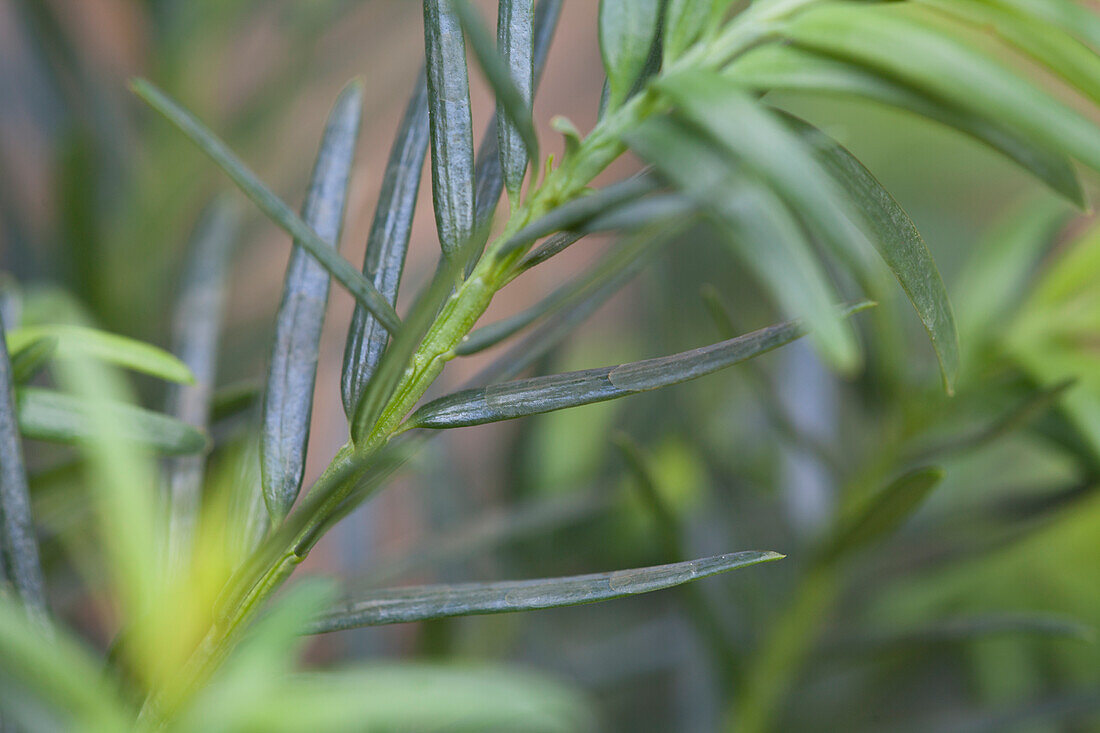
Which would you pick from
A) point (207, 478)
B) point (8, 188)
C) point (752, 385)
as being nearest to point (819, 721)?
point (752, 385)

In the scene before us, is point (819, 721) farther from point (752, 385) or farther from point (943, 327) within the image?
point (943, 327)

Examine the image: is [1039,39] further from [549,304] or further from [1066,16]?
[549,304]

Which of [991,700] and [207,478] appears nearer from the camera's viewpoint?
[207,478]

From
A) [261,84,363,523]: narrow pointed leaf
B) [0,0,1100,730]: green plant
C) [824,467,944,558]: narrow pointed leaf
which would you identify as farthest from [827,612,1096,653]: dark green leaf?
[261,84,363,523]: narrow pointed leaf

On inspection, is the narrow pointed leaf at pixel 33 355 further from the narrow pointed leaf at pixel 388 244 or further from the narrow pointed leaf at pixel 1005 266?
the narrow pointed leaf at pixel 1005 266

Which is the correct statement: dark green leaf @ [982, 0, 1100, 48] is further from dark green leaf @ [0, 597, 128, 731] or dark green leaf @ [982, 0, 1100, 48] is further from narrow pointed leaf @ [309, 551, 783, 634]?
dark green leaf @ [0, 597, 128, 731]
